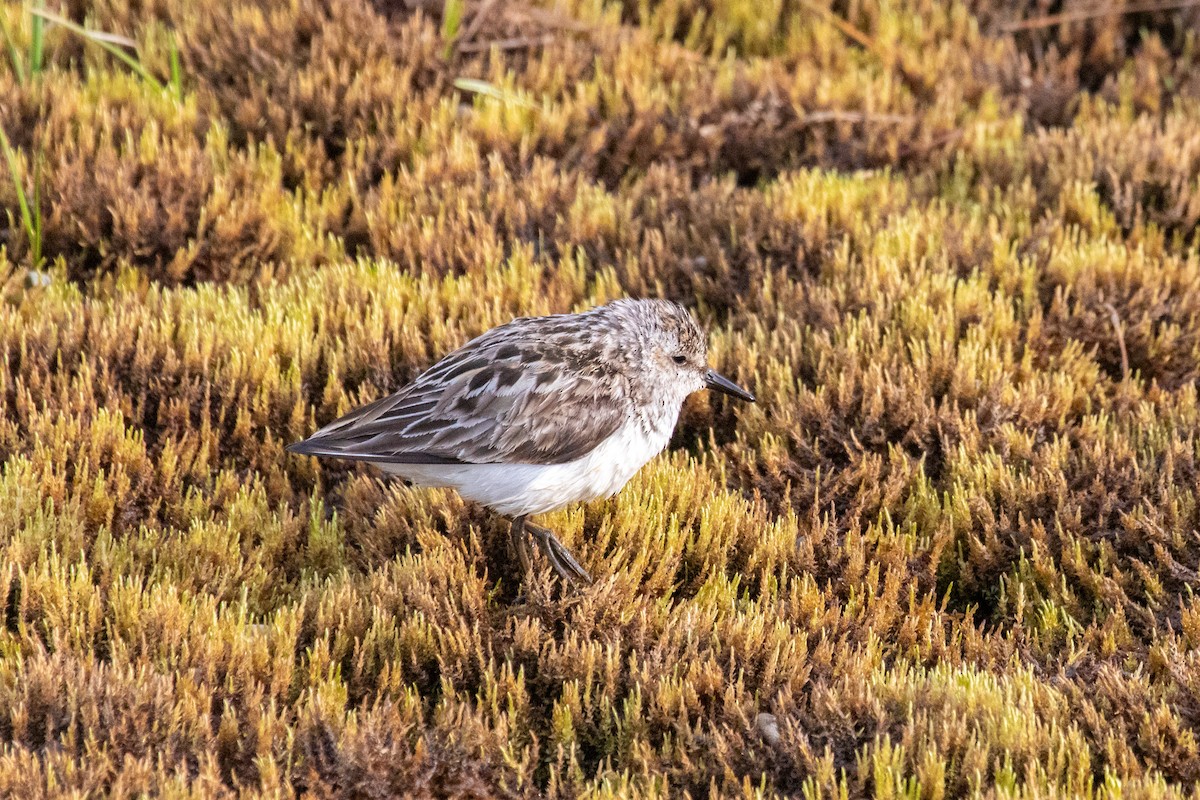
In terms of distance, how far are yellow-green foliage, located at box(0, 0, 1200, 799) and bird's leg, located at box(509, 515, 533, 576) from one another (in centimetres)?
16

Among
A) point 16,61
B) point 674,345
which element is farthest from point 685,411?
point 16,61

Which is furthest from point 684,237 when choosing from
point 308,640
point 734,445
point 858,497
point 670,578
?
point 308,640

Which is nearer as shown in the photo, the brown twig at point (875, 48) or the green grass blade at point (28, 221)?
the green grass blade at point (28, 221)

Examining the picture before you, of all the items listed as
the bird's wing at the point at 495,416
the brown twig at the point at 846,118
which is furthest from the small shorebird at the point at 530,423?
the brown twig at the point at 846,118

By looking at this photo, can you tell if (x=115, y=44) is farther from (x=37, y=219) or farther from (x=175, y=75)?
(x=37, y=219)

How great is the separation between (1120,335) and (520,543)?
335 cm

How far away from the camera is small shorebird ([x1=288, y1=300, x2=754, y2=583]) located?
4.77 meters

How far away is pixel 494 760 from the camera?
4.14 m

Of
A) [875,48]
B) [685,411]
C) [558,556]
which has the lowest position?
[558,556]

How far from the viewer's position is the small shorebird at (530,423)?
4770 millimetres

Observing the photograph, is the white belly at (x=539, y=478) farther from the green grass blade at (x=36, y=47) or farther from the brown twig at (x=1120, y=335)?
the green grass blade at (x=36, y=47)

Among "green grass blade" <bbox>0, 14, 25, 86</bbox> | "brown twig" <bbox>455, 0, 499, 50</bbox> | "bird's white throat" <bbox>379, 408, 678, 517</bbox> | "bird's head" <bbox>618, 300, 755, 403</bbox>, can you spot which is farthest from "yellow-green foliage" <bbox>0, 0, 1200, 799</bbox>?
"bird's head" <bbox>618, 300, 755, 403</bbox>

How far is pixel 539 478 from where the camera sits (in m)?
4.71

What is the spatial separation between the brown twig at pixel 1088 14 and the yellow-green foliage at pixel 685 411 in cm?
9
